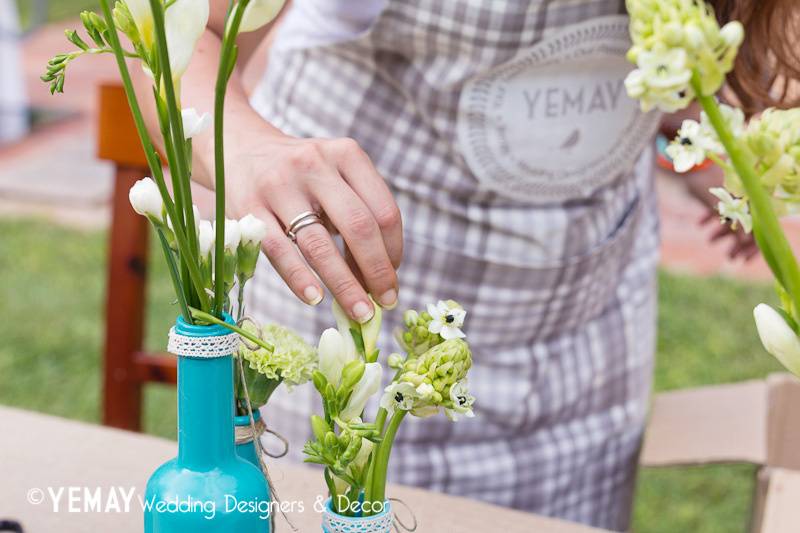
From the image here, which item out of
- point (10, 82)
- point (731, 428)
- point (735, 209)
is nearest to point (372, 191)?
point (735, 209)

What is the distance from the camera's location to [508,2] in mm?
930

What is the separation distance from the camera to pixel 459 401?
0.54 metres

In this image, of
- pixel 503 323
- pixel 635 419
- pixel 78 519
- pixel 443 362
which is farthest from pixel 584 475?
pixel 443 362

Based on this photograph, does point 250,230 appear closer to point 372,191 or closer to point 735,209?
point 372,191

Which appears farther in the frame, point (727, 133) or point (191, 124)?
point (191, 124)

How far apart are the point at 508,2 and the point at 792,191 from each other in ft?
1.67

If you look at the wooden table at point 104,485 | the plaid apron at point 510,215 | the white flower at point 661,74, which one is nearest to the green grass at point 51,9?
the plaid apron at point 510,215

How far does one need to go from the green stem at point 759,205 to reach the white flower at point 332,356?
8.6 inches

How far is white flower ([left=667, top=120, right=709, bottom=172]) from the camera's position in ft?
1.47

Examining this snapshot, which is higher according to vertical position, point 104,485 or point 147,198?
point 147,198

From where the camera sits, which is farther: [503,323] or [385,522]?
[503,323]

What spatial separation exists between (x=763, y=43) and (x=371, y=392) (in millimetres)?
573

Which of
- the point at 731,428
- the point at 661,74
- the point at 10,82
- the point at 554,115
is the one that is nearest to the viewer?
the point at 661,74

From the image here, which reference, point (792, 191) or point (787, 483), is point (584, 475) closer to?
point (787, 483)
